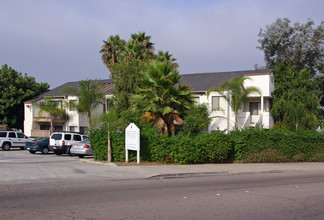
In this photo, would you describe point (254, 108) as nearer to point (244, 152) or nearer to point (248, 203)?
point (244, 152)

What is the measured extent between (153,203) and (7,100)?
136 feet

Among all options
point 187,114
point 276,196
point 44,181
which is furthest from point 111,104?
point 276,196

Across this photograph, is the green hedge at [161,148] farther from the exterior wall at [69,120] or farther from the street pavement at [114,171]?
the exterior wall at [69,120]

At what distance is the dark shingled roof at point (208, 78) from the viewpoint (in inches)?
1353

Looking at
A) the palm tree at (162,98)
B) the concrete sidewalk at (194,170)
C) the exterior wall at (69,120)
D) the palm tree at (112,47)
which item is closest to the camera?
the concrete sidewalk at (194,170)

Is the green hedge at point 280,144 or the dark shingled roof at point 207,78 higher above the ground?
the dark shingled roof at point 207,78

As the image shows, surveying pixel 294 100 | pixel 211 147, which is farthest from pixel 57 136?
pixel 294 100

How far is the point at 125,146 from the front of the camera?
18.7 m

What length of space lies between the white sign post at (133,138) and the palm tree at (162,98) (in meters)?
3.78

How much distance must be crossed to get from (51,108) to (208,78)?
1737cm

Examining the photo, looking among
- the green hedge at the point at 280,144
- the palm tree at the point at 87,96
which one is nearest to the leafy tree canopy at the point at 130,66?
the palm tree at the point at 87,96

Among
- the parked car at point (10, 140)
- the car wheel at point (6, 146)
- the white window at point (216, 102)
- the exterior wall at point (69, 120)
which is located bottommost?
the car wheel at point (6, 146)

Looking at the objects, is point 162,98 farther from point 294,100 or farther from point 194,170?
point 294,100

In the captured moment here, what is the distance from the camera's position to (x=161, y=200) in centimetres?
958
